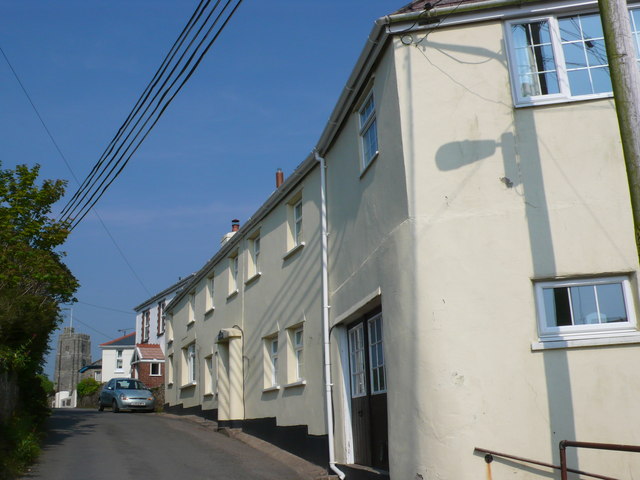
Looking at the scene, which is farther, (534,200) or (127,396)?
(127,396)

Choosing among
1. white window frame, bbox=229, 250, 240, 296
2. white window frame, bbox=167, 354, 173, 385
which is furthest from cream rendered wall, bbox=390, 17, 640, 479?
white window frame, bbox=167, 354, 173, 385

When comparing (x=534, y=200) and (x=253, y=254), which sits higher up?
(x=253, y=254)

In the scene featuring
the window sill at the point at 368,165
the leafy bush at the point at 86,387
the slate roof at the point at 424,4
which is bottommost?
the leafy bush at the point at 86,387

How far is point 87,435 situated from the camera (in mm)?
20172

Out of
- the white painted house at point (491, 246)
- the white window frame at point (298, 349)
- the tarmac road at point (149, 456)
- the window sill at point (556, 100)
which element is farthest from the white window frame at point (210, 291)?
the window sill at point (556, 100)

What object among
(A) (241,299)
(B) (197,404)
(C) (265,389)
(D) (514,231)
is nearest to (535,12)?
(D) (514,231)

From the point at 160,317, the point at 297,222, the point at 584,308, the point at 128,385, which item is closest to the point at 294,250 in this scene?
the point at 297,222

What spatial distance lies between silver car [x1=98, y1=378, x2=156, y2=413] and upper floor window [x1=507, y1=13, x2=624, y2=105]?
26.6m

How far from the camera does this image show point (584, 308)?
924 centimetres

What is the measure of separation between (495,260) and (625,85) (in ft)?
11.6

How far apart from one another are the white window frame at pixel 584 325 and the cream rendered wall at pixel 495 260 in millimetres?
118

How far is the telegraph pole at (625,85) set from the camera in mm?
6098

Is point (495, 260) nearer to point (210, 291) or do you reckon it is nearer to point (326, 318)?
point (326, 318)

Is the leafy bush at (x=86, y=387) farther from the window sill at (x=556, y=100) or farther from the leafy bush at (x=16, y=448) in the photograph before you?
the window sill at (x=556, y=100)
